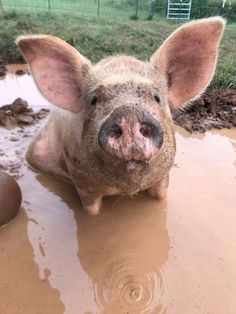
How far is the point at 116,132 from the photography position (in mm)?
2002

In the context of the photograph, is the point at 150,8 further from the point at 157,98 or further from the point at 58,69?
the point at 157,98

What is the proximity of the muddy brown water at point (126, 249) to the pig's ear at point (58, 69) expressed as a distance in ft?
2.88

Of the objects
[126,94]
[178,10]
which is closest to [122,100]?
[126,94]

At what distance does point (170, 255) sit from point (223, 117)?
6.83ft

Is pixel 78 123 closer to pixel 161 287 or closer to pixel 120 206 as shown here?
pixel 120 206

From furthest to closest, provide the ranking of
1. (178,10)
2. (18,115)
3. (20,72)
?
(178,10), (20,72), (18,115)

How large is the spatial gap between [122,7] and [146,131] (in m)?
11.4

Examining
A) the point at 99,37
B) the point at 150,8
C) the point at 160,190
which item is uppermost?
the point at 99,37

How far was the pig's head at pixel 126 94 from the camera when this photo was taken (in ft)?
6.65

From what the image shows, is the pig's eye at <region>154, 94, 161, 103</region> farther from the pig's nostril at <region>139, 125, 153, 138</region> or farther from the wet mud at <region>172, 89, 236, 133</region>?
the wet mud at <region>172, 89, 236, 133</region>

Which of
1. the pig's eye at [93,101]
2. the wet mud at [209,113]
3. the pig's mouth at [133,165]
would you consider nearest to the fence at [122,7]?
the wet mud at [209,113]

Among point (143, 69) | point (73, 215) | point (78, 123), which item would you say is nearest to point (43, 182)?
point (73, 215)

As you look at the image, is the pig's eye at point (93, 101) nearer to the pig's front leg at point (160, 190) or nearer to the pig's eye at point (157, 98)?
the pig's eye at point (157, 98)

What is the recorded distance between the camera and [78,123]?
9.72 ft
